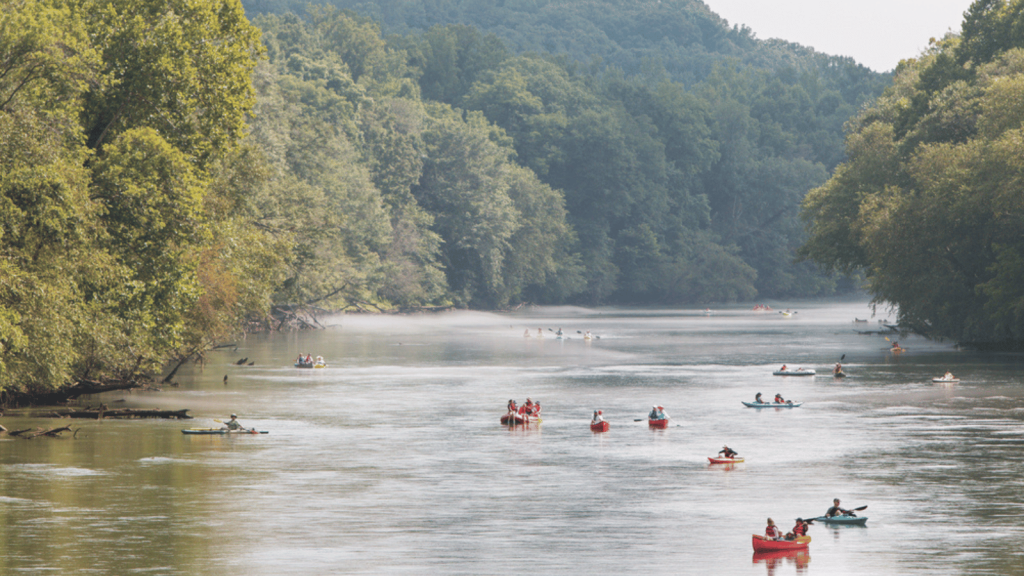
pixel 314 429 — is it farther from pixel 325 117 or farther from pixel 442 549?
pixel 325 117

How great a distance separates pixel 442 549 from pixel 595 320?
131445 millimetres

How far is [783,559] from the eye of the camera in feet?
99.0

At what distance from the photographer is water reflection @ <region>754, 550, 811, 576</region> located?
97.5ft

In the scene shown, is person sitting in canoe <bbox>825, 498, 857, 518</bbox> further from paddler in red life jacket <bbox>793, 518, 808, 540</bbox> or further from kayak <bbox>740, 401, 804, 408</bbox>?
kayak <bbox>740, 401, 804, 408</bbox>

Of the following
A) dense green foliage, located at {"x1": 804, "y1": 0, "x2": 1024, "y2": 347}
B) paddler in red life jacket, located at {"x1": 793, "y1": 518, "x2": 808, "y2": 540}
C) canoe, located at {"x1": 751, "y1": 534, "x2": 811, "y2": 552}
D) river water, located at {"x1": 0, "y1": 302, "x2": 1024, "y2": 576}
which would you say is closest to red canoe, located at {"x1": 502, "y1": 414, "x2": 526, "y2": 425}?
river water, located at {"x1": 0, "y1": 302, "x2": 1024, "y2": 576}

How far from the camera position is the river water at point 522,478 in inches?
1189

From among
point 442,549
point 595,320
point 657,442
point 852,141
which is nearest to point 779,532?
point 442,549

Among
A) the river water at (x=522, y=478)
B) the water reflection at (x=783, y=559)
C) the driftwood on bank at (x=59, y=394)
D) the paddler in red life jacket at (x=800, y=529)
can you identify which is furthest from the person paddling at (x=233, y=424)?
the paddler in red life jacket at (x=800, y=529)

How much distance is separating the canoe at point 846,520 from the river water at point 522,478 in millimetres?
363

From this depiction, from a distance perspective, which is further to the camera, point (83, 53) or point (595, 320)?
point (595, 320)

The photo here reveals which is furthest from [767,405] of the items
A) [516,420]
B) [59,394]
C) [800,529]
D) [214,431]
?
[59,394]

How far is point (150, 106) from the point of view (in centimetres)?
5259

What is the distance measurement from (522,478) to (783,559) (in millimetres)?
12553

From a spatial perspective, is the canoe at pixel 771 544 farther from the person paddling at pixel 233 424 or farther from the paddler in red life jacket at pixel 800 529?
the person paddling at pixel 233 424
